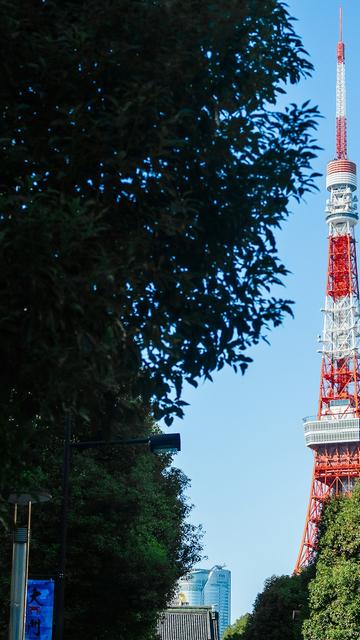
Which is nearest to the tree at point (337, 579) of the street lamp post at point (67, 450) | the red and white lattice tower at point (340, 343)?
the street lamp post at point (67, 450)

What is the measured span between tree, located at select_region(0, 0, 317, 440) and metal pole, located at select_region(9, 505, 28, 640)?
17.5 ft

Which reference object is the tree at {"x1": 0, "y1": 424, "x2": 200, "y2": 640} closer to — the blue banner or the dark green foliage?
the blue banner

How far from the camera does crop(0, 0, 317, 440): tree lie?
10.1 m

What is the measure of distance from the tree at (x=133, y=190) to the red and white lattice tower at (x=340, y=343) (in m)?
103

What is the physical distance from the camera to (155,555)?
33.1 meters

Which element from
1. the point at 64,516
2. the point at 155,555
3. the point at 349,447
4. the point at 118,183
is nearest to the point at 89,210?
the point at 118,183

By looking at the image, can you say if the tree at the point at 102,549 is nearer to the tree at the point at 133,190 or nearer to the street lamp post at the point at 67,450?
the street lamp post at the point at 67,450

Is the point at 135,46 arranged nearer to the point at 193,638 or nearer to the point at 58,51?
the point at 58,51

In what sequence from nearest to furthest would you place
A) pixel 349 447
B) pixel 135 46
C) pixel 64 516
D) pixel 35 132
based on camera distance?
pixel 135 46 → pixel 35 132 → pixel 64 516 → pixel 349 447

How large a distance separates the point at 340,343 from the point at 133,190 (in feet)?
380

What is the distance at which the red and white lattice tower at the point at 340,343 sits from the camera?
118250 mm

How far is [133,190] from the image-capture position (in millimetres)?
11016

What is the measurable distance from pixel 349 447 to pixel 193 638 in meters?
46.2

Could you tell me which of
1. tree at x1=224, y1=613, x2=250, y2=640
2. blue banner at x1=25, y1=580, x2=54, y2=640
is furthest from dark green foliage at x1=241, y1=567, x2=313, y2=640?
blue banner at x1=25, y1=580, x2=54, y2=640
